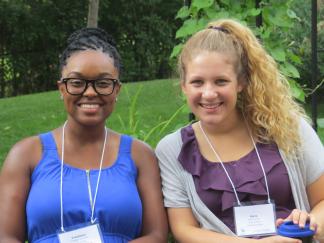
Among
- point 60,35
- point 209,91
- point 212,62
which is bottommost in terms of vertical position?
point 209,91

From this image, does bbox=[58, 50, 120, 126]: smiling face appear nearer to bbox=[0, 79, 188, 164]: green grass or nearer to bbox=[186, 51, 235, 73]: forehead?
bbox=[186, 51, 235, 73]: forehead

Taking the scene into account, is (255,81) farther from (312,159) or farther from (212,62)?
(312,159)

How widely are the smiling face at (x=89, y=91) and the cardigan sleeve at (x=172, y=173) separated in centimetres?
29

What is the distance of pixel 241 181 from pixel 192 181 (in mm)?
195

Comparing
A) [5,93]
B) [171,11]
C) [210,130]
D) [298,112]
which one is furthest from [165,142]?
[171,11]

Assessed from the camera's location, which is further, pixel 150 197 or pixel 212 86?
pixel 150 197

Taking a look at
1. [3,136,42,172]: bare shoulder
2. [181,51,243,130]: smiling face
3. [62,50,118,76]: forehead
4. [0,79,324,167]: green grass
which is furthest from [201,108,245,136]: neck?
[0,79,324,167]: green grass

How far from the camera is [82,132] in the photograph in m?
2.47

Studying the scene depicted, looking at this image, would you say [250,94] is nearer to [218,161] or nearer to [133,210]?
[218,161]

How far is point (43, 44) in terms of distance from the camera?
18688 millimetres

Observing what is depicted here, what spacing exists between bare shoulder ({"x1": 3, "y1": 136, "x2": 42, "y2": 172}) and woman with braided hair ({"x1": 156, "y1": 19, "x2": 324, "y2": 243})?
0.50m

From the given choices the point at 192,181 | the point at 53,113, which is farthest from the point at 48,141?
the point at 53,113

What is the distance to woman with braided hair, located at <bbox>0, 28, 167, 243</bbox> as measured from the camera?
92.2 inches

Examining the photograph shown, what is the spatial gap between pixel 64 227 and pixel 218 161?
0.66 meters
